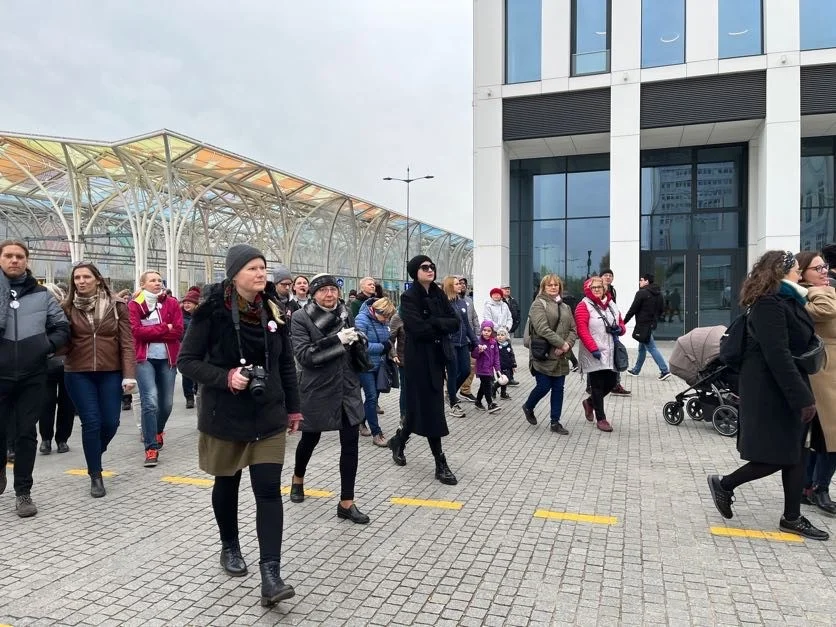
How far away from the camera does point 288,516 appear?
459 centimetres

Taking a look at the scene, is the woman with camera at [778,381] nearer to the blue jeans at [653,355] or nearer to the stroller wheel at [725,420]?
the stroller wheel at [725,420]

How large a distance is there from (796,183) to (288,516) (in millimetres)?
17122

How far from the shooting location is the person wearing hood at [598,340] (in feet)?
23.7

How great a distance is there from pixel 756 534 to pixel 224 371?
3.72m

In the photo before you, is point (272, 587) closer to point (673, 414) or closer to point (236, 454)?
point (236, 454)

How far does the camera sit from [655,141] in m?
18.9

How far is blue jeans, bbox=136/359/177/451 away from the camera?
6.06m

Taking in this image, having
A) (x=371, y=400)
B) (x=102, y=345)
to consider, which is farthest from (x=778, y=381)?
(x=102, y=345)

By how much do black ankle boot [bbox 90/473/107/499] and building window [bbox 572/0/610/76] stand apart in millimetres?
17030

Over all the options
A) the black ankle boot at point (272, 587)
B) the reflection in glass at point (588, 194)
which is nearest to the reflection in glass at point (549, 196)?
the reflection in glass at point (588, 194)

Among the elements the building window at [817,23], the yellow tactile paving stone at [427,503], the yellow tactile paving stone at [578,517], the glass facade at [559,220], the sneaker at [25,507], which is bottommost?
the yellow tactile paving stone at [427,503]

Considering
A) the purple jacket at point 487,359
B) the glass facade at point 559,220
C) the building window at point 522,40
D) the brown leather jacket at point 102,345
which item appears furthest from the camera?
the glass facade at point 559,220

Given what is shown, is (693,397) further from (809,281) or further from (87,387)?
(87,387)

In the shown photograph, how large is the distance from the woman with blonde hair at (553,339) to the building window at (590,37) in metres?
12.8
